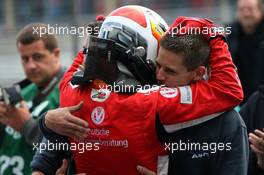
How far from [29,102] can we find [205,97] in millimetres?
1992

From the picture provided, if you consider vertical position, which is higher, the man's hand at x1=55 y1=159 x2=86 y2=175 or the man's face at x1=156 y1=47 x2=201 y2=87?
the man's face at x1=156 y1=47 x2=201 y2=87

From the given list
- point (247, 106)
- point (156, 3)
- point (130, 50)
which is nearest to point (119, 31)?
point (130, 50)

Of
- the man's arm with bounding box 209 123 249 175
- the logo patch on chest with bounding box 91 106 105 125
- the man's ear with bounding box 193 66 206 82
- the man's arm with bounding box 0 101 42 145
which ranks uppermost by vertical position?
the man's ear with bounding box 193 66 206 82

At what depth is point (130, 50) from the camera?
109 inches

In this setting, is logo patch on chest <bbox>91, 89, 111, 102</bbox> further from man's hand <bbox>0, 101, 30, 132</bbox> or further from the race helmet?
man's hand <bbox>0, 101, 30, 132</bbox>

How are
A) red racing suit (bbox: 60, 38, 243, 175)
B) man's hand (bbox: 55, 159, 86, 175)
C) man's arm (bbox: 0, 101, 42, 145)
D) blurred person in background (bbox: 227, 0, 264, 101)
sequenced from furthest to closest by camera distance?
blurred person in background (bbox: 227, 0, 264, 101) < man's arm (bbox: 0, 101, 42, 145) < man's hand (bbox: 55, 159, 86, 175) < red racing suit (bbox: 60, 38, 243, 175)

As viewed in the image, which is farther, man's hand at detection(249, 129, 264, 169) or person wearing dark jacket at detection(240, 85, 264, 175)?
person wearing dark jacket at detection(240, 85, 264, 175)

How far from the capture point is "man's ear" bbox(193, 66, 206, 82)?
2774 millimetres

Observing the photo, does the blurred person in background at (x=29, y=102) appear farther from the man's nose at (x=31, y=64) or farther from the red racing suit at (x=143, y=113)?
the red racing suit at (x=143, y=113)

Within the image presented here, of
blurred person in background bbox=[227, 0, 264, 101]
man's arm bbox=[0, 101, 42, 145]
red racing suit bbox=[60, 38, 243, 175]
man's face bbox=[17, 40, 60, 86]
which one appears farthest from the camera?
blurred person in background bbox=[227, 0, 264, 101]

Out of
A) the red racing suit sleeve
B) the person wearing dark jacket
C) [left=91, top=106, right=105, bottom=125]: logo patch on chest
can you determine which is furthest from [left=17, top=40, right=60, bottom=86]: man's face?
the red racing suit sleeve

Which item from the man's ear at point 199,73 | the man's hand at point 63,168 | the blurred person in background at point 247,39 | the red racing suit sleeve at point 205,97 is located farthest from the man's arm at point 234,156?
the blurred person in background at point 247,39

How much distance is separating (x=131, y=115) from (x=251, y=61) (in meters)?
3.88

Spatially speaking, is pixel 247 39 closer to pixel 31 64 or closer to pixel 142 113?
pixel 31 64
